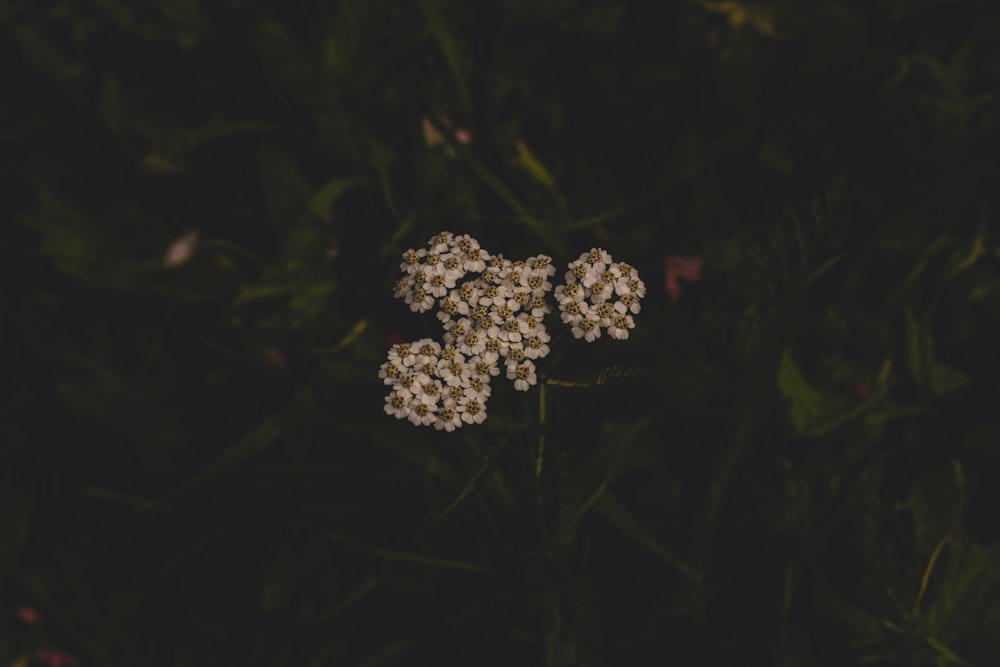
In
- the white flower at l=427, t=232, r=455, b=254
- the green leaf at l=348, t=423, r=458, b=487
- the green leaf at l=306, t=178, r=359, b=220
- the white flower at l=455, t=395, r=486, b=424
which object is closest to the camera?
the white flower at l=455, t=395, r=486, b=424

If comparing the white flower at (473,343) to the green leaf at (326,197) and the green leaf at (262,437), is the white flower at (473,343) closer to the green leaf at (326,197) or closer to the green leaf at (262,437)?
the green leaf at (262,437)

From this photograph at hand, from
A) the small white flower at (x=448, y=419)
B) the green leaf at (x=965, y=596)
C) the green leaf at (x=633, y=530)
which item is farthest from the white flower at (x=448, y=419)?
the green leaf at (x=965, y=596)

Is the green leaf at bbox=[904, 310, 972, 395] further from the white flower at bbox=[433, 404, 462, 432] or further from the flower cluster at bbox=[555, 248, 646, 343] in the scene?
the white flower at bbox=[433, 404, 462, 432]

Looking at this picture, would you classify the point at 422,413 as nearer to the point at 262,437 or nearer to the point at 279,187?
the point at 262,437

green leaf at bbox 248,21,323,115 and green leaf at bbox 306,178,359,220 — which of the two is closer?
green leaf at bbox 306,178,359,220

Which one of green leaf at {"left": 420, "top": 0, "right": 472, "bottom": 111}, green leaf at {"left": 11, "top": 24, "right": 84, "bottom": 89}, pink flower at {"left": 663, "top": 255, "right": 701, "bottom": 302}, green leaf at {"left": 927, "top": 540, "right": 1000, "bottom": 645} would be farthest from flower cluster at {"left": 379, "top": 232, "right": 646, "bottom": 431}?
green leaf at {"left": 11, "top": 24, "right": 84, "bottom": 89}

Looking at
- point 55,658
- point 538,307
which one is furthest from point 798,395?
point 55,658

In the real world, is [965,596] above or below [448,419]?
below
